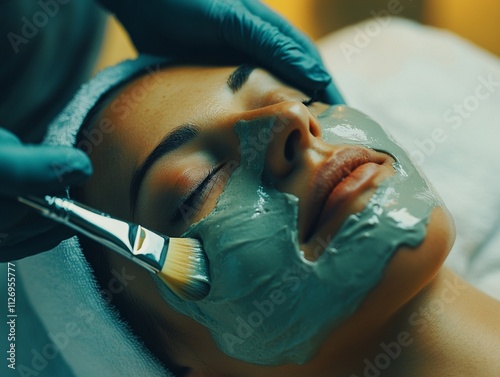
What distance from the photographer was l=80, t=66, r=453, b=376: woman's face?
899 mm

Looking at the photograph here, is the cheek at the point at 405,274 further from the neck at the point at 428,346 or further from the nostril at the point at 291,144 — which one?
the nostril at the point at 291,144

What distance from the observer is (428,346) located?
100 cm

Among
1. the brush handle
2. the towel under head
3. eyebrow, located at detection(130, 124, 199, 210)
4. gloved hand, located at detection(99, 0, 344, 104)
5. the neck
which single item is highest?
gloved hand, located at detection(99, 0, 344, 104)

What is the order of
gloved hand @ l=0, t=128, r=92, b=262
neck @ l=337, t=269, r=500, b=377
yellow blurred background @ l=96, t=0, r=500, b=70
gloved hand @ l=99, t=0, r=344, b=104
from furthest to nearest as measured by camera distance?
1. yellow blurred background @ l=96, t=0, r=500, b=70
2. gloved hand @ l=99, t=0, r=344, b=104
3. neck @ l=337, t=269, r=500, b=377
4. gloved hand @ l=0, t=128, r=92, b=262

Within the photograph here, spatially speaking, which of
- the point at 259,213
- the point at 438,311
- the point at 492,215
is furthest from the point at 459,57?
the point at 259,213

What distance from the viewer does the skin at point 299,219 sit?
2.97 feet

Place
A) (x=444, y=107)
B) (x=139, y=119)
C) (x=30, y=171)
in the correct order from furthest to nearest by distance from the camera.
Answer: (x=444, y=107)
(x=139, y=119)
(x=30, y=171)

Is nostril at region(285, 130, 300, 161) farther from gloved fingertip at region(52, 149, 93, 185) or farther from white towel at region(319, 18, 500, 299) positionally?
white towel at region(319, 18, 500, 299)

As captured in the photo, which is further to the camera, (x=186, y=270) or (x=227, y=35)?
(x=227, y=35)

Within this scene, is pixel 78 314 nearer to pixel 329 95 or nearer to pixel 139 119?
pixel 139 119

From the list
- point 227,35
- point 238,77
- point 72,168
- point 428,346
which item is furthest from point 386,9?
point 72,168

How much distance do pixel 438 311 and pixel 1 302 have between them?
0.94 meters

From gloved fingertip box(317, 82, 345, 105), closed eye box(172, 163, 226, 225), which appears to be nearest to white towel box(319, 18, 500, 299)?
gloved fingertip box(317, 82, 345, 105)

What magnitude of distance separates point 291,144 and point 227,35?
1.48 feet
